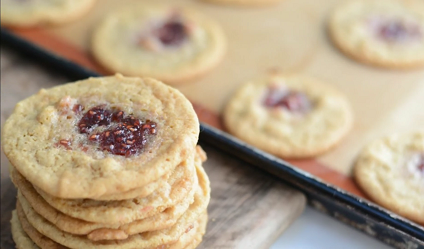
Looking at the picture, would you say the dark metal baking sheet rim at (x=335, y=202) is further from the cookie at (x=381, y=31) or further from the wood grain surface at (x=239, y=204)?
the cookie at (x=381, y=31)

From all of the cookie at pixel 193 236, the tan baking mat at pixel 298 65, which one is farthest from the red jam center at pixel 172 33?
the cookie at pixel 193 236

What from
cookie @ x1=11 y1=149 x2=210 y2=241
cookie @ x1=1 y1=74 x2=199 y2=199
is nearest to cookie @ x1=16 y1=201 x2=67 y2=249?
cookie @ x1=11 y1=149 x2=210 y2=241

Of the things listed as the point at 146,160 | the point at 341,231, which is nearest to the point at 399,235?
the point at 341,231

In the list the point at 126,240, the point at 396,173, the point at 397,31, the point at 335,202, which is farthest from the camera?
the point at 397,31

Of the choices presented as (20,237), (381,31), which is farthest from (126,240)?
(381,31)

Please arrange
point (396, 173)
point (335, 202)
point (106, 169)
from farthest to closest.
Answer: point (396, 173) → point (335, 202) → point (106, 169)

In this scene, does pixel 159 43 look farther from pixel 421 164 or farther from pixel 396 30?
pixel 421 164

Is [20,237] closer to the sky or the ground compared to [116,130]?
closer to the ground
